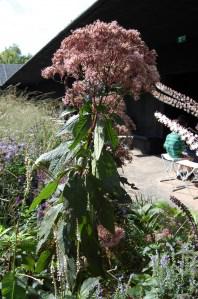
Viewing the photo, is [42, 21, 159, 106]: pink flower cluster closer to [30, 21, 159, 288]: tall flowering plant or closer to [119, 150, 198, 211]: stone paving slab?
[30, 21, 159, 288]: tall flowering plant

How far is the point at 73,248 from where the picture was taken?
87.5 inches

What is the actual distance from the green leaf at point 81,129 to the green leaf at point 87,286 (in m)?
0.62

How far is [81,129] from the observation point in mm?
2201

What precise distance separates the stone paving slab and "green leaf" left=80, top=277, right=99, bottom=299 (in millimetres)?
3446

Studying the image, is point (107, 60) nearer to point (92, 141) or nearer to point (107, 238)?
point (92, 141)

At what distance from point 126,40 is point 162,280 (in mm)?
1266

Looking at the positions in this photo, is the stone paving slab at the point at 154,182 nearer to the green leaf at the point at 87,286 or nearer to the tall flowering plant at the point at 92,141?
the tall flowering plant at the point at 92,141

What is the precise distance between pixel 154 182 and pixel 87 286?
6.23 metres

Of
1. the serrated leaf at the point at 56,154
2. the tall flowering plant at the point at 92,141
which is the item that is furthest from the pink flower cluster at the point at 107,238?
the serrated leaf at the point at 56,154

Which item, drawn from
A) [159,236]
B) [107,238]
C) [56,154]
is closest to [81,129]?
[56,154]

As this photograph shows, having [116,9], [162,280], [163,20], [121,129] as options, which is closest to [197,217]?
[121,129]

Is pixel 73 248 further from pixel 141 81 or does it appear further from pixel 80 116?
pixel 141 81

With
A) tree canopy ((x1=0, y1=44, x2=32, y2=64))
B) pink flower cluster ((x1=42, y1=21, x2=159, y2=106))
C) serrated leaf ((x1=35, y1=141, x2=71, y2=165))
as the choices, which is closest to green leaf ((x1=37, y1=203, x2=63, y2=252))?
serrated leaf ((x1=35, y1=141, x2=71, y2=165))

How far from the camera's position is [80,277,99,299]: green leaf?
205 cm
